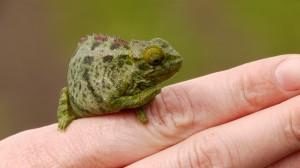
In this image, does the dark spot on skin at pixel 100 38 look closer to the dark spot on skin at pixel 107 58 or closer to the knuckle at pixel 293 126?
the dark spot on skin at pixel 107 58

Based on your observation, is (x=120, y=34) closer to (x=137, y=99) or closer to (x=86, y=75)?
(x=86, y=75)

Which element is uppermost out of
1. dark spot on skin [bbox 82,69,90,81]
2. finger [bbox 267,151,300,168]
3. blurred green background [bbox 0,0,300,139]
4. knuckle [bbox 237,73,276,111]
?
dark spot on skin [bbox 82,69,90,81]

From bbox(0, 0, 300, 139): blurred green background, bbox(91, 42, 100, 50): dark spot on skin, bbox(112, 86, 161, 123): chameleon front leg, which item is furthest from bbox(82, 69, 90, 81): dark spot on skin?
bbox(0, 0, 300, 139): blurred green background

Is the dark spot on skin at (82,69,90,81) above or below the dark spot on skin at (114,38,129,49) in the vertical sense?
below

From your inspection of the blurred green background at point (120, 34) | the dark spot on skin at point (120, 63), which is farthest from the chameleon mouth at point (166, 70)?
the blurred green background at point (120, 34)

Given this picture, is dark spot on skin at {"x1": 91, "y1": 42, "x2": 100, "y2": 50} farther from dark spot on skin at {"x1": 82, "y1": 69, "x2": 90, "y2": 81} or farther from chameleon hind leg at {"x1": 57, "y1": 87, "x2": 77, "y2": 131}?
chameleon hind leg at {"x1": 57, "y1": 87, "x2": 77, "y2": 131}

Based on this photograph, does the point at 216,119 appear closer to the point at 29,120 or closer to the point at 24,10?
the point at 29,120

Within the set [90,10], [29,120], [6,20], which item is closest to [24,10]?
[6,20]
